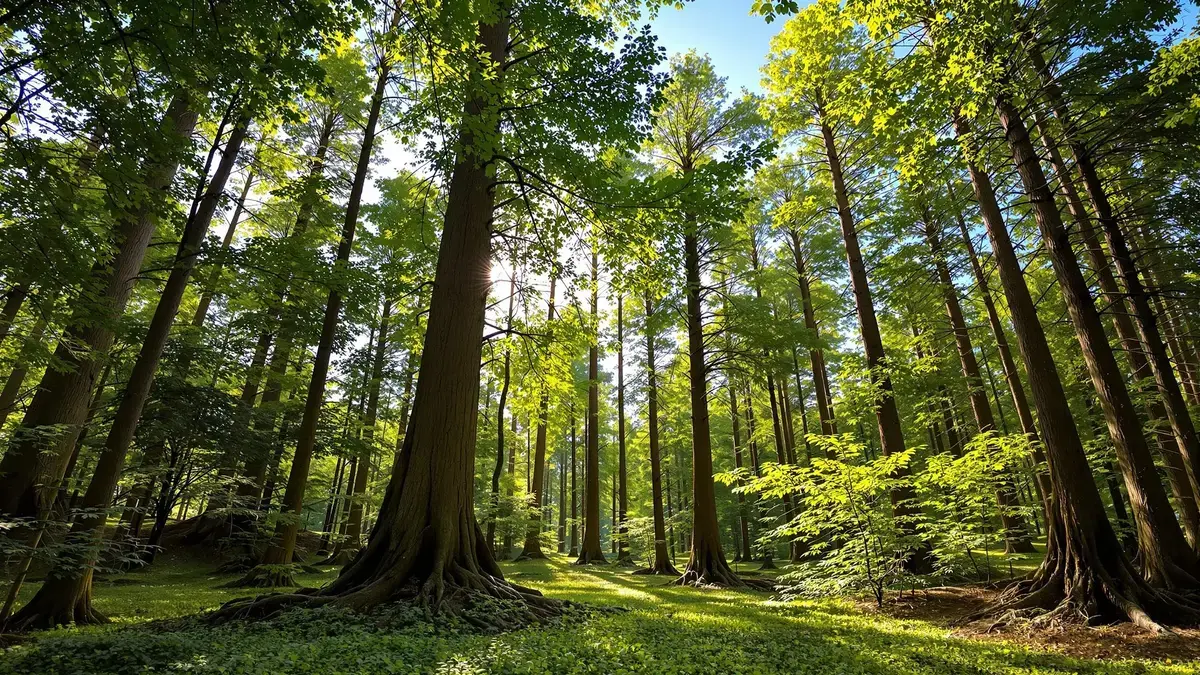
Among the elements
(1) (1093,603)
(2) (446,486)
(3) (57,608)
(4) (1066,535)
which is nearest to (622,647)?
(2) (446,486)

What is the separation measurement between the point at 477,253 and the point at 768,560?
1531 cm

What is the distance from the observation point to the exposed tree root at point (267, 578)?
9.12 m

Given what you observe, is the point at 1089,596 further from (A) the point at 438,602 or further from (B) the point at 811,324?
(B) the point at 811,324

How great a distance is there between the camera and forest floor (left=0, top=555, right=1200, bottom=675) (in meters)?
3.17

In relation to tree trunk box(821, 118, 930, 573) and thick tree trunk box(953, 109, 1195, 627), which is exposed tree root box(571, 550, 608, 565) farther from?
thick tree trunk box(953, 109, 1195, 627)

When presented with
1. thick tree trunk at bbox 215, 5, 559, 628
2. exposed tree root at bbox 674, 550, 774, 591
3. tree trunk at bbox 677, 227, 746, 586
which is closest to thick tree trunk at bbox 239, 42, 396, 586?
thick tree trunk at bbox 215, 5, 559, 628

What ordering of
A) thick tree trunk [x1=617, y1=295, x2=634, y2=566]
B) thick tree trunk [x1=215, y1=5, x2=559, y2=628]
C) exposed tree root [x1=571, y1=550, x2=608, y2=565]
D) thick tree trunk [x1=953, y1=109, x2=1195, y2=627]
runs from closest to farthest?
thick tree trunk [x1=215, y1=5, x2=559, y2=628] → thick tree trunk [x1=953, y1=109, x2=1195, y2=627] → exposed tree root [x1=571, y1=550, x2=608, y2=565] → thick tree trunk [x1=617, y1=295, x2=634, y2=566]

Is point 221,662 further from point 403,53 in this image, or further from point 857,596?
point 857,596

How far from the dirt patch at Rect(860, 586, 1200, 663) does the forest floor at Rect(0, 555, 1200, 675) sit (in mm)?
16

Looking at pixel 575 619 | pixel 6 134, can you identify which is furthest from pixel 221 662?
pixel 6 134

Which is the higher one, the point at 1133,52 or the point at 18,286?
the point at 1133,52

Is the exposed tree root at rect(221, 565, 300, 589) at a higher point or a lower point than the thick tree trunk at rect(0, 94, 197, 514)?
lower

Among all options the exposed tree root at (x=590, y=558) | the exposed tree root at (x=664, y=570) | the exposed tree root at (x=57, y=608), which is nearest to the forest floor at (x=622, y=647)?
the exposed tree root at (x=57, y=608)

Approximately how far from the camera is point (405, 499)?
5.61 metres
